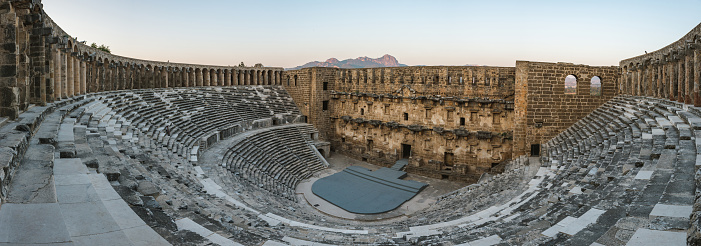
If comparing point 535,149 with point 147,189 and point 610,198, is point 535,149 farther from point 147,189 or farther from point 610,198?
point 147,189

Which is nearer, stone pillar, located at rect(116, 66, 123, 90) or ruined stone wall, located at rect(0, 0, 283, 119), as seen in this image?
ruined stone wall, located at rect(0, 0, 283, 119)

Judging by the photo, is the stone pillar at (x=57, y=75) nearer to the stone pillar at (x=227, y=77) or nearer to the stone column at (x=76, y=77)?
the stone column at (x=76, y=77)

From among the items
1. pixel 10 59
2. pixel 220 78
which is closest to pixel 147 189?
→ pixel 10 59

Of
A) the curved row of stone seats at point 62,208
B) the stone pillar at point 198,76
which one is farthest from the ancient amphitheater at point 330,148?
the stone pillar at point 198,76

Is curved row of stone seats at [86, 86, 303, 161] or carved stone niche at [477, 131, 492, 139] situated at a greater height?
curved row of stone seats at [86, 86, 303, 161]

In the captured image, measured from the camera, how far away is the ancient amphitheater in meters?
4.82

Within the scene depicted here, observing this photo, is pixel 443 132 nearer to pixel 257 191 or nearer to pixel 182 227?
pixel 257 191

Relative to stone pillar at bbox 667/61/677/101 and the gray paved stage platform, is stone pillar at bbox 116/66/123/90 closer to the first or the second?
the gray paved stage platform

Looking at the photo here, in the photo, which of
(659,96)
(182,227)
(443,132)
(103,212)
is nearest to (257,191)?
(182,227)

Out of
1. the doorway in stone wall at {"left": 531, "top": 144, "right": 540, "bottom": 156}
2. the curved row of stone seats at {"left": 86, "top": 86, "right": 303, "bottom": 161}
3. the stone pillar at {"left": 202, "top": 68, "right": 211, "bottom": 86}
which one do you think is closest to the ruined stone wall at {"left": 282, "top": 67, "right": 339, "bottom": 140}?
the curved row of stone seats at {"left": 86, "top": 86, "right": 303, "bottom": 161}

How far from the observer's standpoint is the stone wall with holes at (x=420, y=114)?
72.1 ft

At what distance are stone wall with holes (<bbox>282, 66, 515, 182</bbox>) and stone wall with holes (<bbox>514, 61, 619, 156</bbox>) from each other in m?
1.62

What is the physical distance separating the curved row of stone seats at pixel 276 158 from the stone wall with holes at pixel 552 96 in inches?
470

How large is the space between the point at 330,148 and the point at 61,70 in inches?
694
